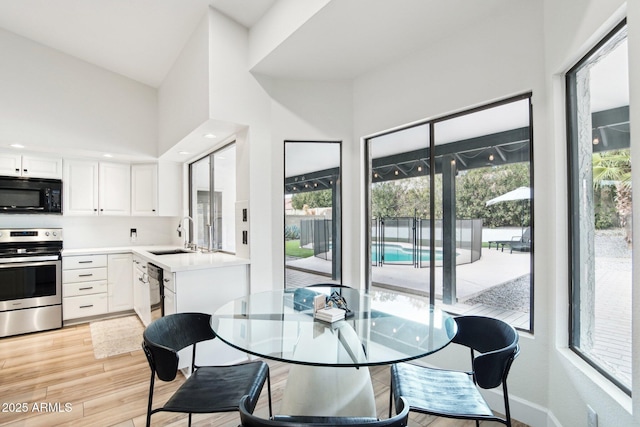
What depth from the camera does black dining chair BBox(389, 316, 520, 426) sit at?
4.60 ft

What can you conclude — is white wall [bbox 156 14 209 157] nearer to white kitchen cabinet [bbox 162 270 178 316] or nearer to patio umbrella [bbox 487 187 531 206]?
white kitchen cabinet [bbox 162 270 178 316]

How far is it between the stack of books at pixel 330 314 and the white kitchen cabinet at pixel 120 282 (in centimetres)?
359

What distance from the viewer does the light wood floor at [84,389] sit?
209 centimetres

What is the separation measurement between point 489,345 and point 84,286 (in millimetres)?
4514

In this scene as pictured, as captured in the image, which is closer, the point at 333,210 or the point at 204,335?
the point at 204,335

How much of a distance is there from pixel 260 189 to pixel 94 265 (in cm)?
264

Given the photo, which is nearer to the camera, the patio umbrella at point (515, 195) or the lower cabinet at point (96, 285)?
the patio umbrella at point (515, 195)

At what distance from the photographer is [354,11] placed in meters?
2.20

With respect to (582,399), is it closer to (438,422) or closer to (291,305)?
(438,422)

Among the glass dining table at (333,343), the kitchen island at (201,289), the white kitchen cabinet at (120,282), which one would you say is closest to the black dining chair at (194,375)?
the glass dining table at (333,343)

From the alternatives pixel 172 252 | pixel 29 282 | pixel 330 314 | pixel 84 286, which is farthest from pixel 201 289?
pixel 29 282

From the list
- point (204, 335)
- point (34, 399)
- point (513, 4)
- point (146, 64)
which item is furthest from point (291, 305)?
point (146, 64)

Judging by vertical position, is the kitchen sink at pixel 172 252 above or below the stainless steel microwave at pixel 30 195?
below

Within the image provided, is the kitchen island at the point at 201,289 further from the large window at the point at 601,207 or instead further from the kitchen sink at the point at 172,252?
the large window at the point at 601,207
